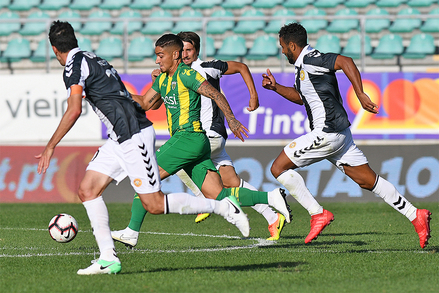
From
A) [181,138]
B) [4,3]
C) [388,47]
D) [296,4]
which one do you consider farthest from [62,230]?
[4,3]

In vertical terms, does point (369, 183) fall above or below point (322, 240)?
above

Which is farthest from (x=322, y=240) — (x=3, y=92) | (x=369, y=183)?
(x=3, y=92)

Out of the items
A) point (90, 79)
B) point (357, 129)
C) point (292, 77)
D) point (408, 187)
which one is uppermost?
point (90, 79)

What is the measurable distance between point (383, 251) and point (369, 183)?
29.6 inches

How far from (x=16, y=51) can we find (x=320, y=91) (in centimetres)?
1136

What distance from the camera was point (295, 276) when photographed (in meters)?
5.59

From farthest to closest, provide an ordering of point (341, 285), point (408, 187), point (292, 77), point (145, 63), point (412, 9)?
point (412, 9) → point (145, 63) → point (292, 77) → point (408, 187) → point (341, 285)

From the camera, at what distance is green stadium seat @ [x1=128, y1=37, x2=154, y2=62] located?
53.7 ft

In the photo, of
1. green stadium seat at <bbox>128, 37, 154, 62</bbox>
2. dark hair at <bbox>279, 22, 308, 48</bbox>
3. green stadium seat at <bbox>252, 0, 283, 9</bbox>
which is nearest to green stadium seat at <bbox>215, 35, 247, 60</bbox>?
green stadium seat at <bbox>128, 37, 154, 62</bbox>

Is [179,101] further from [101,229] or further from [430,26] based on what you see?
[430,26]

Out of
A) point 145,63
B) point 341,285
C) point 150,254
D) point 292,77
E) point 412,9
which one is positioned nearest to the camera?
point 341,285

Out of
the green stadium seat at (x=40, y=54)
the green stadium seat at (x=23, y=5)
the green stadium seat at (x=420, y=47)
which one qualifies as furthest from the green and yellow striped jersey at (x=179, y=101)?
the green stadium seat at (x=23, y=5)

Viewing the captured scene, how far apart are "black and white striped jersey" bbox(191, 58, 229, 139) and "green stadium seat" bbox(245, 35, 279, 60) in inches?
304

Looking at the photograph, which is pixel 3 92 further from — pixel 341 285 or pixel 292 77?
pixel 341 285
